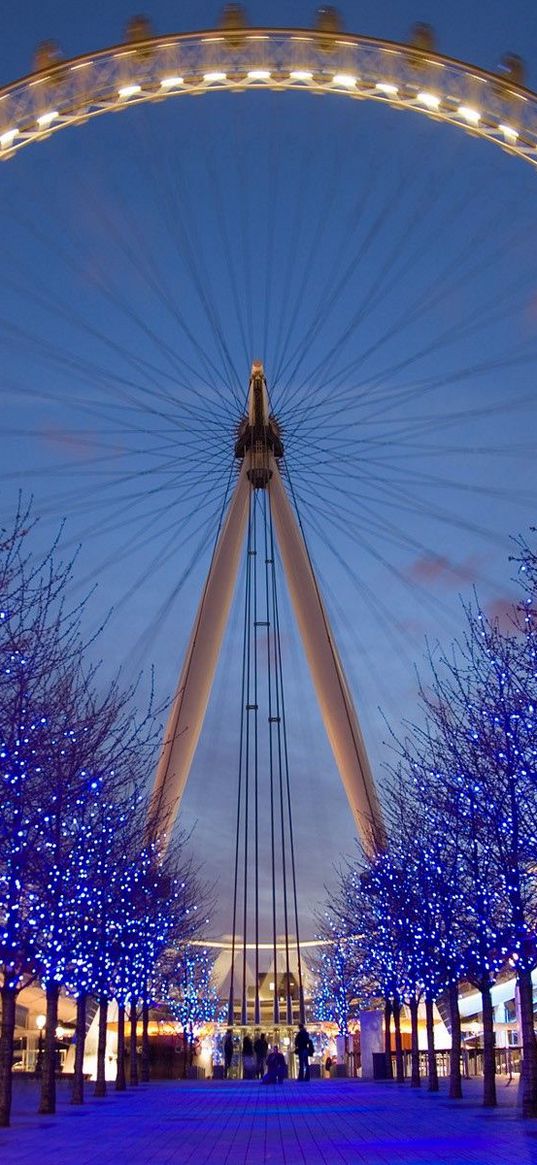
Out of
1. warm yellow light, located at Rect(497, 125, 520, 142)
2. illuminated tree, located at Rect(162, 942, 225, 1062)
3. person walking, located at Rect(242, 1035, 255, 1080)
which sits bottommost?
person walking, located at Rect(242, 1035, 255, 1080)

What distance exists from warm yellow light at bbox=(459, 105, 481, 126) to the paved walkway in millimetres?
14478

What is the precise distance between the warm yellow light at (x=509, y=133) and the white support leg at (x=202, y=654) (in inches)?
1146

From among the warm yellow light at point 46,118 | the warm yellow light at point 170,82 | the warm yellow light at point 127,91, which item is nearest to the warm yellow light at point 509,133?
the warm yellow light at point 170,82

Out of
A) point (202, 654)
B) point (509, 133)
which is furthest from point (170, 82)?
point (202, 654)

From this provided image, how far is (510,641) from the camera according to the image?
20.3 meters

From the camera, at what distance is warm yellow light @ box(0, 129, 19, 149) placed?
17.3 metres

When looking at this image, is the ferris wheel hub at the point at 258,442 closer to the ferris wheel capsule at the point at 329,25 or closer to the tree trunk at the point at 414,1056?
the tree trunk at the point at 414,1056

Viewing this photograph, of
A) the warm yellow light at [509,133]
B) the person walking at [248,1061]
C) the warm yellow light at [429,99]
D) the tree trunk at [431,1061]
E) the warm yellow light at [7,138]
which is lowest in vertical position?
the person walking at [248,1061]

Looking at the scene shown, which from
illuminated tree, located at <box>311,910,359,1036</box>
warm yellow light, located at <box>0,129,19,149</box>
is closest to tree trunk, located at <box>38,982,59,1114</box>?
warm yellow light, located at <box>0,129,19,149</box>

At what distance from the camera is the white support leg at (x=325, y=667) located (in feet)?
151

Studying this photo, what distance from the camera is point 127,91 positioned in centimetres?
1955

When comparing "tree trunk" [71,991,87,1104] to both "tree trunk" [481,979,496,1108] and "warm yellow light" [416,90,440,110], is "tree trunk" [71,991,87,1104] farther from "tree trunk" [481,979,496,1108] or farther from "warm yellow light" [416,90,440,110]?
"warm yellow light" [416,90,440,110]

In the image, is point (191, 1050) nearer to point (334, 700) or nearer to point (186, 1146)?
point (334, 700)

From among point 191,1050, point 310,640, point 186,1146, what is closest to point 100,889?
point 186,1146
